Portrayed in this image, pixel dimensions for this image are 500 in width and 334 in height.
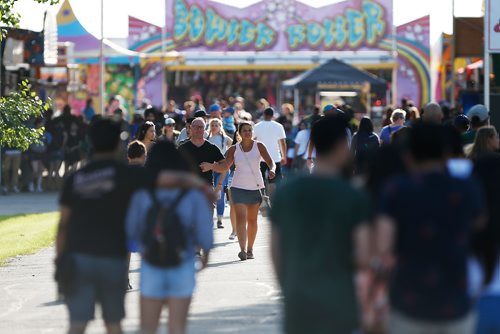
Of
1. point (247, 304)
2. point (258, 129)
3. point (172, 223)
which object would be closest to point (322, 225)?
point (172, 223)

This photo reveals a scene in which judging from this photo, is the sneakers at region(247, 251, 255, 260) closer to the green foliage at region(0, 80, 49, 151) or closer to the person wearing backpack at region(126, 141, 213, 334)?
the green foliage at region(0, 80, 49, 151)

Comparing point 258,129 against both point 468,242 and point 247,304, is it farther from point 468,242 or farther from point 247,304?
point 468,242

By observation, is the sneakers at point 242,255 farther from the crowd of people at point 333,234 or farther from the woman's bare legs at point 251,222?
the crowd of people at point 333,234

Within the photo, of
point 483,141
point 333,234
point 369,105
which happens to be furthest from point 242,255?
point 369,105

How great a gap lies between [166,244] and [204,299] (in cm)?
512

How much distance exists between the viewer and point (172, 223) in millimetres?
8109

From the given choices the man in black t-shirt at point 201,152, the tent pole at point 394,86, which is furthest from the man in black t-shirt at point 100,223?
the tent pole at point 394,86

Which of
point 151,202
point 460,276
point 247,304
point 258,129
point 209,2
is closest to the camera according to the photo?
point 460,276

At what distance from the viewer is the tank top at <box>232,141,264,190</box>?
16609mm

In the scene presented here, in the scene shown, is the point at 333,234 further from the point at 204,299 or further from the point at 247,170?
the point at 247,170

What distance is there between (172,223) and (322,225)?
1550 mm

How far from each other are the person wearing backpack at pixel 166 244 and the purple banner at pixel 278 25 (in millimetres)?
44250

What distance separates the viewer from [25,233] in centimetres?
2050

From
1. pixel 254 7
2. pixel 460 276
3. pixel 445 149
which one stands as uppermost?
pixel 254 7
